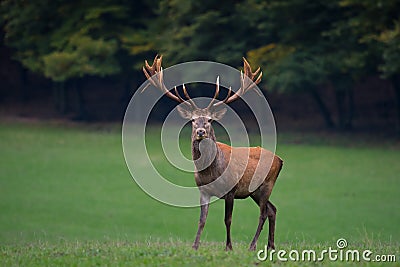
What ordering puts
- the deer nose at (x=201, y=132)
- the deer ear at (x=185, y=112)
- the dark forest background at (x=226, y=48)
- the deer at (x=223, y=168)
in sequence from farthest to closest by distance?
the dark forest background at (x=226, y=48), the deer ear at (x=185, y=112), the deer at (x=223, y=168), the deer nose at (x=201, y=132)

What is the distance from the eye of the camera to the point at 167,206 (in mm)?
21578

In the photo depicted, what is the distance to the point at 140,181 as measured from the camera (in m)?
11.7

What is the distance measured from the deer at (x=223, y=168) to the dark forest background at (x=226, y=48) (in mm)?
16624

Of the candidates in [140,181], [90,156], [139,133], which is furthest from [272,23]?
[140,181]

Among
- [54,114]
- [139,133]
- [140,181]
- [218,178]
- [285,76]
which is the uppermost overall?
[218,178]

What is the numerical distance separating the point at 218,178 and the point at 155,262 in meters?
1.75

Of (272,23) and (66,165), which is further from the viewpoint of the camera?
(272,23)

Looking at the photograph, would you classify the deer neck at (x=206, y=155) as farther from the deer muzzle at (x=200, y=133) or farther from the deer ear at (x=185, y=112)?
the deer ear at (x=185, y=112)

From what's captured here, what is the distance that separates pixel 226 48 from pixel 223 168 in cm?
2263

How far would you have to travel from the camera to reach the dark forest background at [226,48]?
28641 mm

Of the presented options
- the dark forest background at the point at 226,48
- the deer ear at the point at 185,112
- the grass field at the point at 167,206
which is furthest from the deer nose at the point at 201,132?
the dark forest background at the point at 226,48

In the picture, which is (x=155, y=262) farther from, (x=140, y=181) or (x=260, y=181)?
(x=140, y=181)

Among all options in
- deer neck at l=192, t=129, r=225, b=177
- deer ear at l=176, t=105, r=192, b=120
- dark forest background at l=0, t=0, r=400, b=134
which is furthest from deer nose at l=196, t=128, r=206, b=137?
dark forest background at l=0, t=0, r=400, b=134

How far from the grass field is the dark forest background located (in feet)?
9.31
